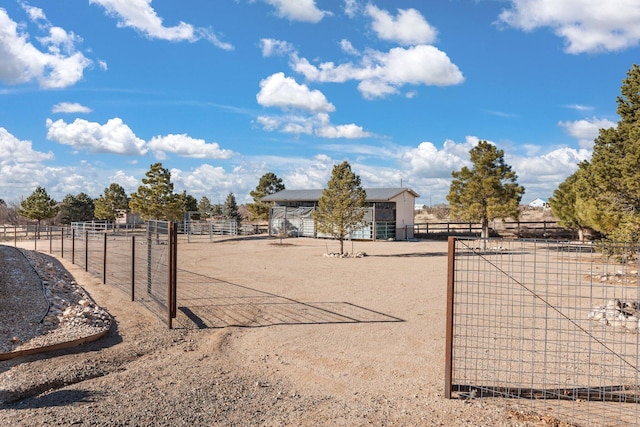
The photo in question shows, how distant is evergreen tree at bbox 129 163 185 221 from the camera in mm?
34938

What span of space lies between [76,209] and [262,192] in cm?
2345

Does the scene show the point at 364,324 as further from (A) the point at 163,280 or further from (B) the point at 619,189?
(B) the point at 619,189

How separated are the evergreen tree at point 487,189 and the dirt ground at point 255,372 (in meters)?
21.2

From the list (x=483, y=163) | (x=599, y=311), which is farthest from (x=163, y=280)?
(x=483, y=163)

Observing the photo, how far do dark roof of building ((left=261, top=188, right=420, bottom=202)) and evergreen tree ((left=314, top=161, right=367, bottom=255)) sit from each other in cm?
1093

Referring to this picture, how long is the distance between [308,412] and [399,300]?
22.0ft

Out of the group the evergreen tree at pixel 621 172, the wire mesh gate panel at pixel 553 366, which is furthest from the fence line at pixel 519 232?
Answer: the wire mesh gate panel at pixel 553 366

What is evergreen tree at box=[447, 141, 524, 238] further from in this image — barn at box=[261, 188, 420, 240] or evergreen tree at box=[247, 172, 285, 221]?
evergreen tree at box=[247, 172, 285, 221]

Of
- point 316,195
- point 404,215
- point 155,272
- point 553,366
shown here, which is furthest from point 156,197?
point 553,366

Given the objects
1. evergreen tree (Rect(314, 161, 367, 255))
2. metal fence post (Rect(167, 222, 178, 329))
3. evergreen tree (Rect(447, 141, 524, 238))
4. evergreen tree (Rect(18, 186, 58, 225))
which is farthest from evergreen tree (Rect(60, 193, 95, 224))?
metal fence post (Rect(167, 222, 178, 329))

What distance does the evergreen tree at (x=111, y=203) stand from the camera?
5197 centimetres

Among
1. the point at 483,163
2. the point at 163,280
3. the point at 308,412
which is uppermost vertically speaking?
the point at 483,163

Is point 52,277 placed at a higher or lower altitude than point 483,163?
lower

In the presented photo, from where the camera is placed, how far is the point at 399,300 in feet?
36.7
